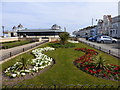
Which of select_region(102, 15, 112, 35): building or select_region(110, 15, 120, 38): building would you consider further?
select_region(102, 15, 112, 35): building

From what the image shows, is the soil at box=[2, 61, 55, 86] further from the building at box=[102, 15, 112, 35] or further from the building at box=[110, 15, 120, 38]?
the building at box=[102, 15, 112, 35]

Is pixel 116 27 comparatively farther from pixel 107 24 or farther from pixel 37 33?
pixel 37 33

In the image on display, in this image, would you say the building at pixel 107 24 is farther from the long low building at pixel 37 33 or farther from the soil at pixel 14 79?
the soil at pixel 14 79

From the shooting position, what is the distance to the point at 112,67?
7660 millimetres

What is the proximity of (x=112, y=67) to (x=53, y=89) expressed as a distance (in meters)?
4.86

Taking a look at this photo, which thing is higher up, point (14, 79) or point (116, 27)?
point (116, 27)

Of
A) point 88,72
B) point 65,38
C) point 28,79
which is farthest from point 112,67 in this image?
point 65,38

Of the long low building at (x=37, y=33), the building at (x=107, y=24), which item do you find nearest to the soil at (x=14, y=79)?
the long low building at (x=37, y=33)

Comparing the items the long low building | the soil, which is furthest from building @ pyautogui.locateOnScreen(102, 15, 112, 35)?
the soil

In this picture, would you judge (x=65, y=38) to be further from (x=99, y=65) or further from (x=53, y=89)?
(x=53, y=89)

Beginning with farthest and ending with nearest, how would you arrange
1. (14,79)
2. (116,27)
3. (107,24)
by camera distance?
1. (107,24)
2. (116,27)
3. (14,79)

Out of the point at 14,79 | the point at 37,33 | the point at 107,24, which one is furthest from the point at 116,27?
the point at 14,79

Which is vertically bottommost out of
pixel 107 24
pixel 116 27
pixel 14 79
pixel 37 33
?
pixel 14 79

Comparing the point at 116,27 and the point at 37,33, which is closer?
the point at 116,27
